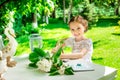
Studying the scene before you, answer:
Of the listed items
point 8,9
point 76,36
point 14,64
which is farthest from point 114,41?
point 14,64

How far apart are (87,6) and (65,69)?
8.50 meters

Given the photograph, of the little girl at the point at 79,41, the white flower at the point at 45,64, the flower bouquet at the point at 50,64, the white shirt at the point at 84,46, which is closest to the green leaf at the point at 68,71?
the flower bouquet at the point at 50,64

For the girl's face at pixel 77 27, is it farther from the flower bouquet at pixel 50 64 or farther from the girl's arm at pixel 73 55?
the flower bouquet at pixel 50 64

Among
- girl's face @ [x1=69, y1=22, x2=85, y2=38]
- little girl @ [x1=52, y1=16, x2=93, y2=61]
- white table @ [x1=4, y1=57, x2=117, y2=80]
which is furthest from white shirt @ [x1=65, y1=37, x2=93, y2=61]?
white table @ [x1=4, y1=57, x2=117, y2=80]

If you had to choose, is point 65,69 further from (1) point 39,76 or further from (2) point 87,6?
(2) point 87,6

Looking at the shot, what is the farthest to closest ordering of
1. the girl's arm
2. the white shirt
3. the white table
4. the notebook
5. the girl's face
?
the white shirt < the girl's face < the girl's arm < the notebook < the white table

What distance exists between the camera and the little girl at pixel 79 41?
2.90 meters

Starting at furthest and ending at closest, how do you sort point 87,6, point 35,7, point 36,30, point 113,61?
point 36,30
point 87,6
point 35,7
point 113,61

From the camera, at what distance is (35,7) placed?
25.0 feet

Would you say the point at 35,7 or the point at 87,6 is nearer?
the point at 35,7

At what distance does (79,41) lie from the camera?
123 inches

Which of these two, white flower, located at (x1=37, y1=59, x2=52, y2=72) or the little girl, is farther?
the little girl

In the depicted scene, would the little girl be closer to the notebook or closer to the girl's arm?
the girl's arm

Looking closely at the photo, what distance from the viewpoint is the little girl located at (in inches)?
114
